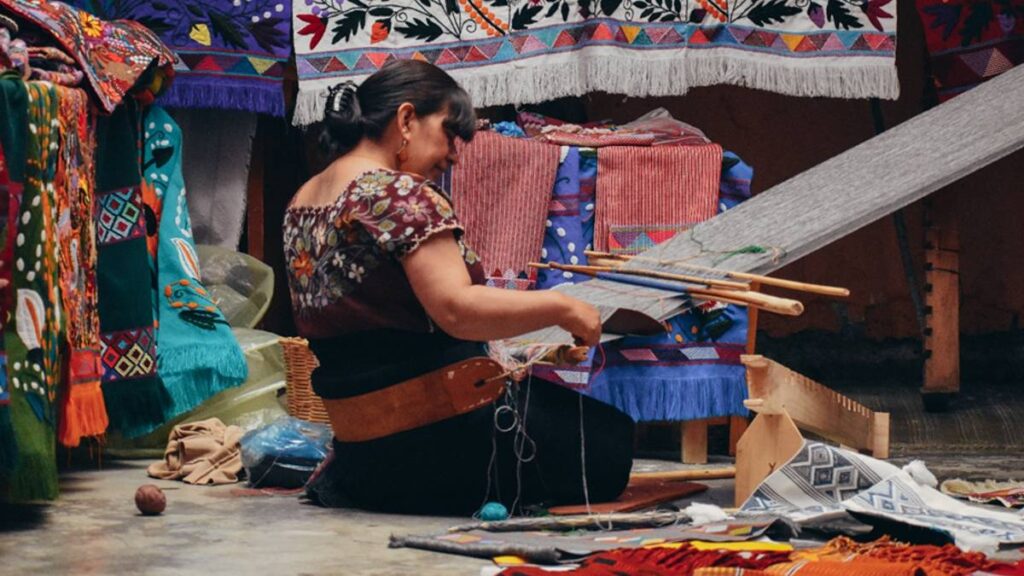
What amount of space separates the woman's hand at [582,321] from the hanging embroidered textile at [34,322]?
1.23 metres

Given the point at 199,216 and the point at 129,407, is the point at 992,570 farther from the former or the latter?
the point at 199,216

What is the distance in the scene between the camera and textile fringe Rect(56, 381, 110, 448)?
14.5 ft

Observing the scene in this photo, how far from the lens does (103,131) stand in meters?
5.14

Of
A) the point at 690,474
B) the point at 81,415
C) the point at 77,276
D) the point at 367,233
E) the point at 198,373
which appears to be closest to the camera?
the point at 367,233

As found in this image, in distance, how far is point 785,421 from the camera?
14.2 feet

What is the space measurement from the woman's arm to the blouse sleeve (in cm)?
3

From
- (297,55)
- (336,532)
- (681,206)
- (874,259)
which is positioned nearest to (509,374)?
(336,532)

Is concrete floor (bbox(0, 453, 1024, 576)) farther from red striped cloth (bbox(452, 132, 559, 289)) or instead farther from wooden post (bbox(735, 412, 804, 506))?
red striped cloth (bbox(452, 132, 559, 289))

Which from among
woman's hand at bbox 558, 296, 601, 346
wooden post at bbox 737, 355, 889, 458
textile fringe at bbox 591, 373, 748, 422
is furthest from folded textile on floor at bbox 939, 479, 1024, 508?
woman's hand at bbox 558, 296, 601, 346

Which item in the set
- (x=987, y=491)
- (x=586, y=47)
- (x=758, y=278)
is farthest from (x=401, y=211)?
(x=586, y=47)

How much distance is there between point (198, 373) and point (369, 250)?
1.40 meters

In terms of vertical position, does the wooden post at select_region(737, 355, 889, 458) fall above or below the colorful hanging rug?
below

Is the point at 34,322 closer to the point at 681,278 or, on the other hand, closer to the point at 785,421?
the point at 681,278

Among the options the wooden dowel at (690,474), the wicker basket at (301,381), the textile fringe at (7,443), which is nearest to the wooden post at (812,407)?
the wooden dowel at (690,474)
